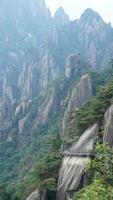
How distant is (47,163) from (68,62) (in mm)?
67237

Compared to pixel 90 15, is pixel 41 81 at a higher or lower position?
lower

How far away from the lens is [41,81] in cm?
12744

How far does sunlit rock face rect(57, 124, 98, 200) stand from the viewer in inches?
1312

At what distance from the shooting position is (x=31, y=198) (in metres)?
37.0

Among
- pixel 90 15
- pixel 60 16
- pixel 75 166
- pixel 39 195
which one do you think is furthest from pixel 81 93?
pixel 60 16

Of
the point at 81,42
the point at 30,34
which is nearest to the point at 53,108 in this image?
the point at 81,42

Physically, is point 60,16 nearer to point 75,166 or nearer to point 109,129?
point 109,129

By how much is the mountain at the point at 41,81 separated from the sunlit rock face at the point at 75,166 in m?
1.16

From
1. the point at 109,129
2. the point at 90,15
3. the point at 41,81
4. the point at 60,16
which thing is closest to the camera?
the point at 109,129

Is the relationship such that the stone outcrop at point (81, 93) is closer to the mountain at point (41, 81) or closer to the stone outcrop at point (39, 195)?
the mountain at point (41, 81)

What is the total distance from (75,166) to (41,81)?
306ft

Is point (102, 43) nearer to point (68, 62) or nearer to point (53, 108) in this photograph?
point (68, 62)

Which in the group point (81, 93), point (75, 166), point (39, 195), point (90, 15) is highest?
point (90, 15)

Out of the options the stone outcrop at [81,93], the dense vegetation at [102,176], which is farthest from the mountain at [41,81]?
the dense vegetation at [102,176]
